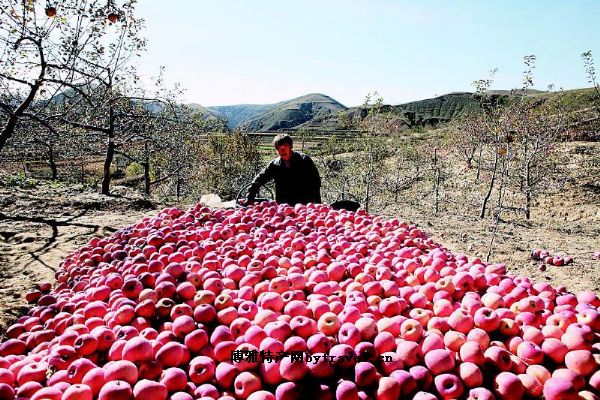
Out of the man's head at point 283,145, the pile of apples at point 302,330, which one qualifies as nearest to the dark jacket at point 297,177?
the man's head at point 283,145

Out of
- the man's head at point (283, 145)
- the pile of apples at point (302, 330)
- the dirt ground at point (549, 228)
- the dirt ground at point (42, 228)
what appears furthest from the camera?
the dirt ground at point (549, 228)

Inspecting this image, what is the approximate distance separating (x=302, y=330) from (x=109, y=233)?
545cm

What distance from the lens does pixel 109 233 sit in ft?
20.8

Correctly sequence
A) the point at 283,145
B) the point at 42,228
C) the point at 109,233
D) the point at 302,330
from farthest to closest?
the point at 42,228, the point at 109,233, the point at 283,145, the point at 302,330

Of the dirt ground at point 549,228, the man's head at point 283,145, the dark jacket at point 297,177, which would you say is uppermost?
the man's head at point 283,145

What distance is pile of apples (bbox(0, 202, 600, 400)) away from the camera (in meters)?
1.63

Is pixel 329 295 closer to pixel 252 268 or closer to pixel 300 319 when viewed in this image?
pixel 300 319

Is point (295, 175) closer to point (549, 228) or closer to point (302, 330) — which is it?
point (302, 330)

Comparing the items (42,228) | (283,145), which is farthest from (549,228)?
Result: (42,228)

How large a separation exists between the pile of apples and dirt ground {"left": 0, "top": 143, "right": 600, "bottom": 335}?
1.54m

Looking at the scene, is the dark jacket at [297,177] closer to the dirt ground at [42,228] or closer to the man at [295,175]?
the man at [295,175]

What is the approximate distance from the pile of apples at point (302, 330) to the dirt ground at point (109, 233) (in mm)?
1540

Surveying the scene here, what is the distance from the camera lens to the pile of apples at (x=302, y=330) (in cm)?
163

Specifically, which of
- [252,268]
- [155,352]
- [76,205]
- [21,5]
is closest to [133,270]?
[252,268]
